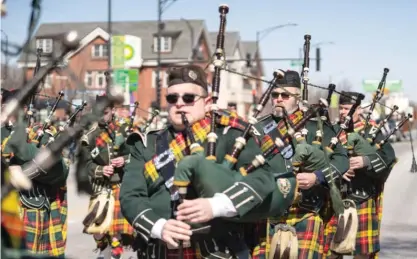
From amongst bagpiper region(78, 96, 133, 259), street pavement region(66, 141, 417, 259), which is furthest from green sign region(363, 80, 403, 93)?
bagpiper region(78, 96, 133, 259)

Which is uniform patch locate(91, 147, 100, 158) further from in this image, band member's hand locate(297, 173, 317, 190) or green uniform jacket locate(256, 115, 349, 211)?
band member's hand locate(297, 173, 317, 190)

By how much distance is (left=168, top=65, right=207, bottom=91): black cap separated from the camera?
14.4 ft

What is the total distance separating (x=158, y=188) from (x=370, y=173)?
155 inches

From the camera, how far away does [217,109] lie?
428cm

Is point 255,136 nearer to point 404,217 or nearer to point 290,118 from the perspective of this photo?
point 290,118

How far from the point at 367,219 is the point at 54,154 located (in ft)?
18.7

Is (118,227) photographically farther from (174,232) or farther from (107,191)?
(174,232)

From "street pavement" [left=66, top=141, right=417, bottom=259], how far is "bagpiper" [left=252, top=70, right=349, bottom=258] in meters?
1.46

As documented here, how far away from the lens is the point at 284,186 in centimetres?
428

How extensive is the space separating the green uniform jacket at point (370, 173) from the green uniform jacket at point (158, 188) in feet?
12.1

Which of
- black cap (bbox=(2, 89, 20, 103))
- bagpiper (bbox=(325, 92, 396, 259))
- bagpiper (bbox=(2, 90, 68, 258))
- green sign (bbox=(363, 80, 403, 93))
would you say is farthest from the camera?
green sign (bbox=(363, 80, 403, 93))

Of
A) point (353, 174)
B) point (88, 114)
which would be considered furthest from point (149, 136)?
point (353, 174)

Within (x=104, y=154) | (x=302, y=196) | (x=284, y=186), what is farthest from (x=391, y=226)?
(x=284, y=186)

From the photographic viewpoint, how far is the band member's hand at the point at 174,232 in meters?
3.93
